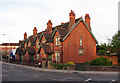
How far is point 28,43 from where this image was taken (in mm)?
66312

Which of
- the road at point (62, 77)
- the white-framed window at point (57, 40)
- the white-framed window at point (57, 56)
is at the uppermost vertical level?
the white-framed window at point (57, 40)

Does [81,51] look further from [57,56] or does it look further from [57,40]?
[57,40]

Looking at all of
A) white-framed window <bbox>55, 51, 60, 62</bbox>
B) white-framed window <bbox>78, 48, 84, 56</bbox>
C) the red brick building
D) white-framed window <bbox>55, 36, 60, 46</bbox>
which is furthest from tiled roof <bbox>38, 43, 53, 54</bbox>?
white-framed window <bbox>78, 48, 84, 56</bbox>

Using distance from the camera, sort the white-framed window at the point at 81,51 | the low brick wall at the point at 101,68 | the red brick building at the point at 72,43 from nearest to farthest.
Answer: the low brick wall at the point at 101,68 → the red brick building at the point at 72,43 → the white-framed window at the point at 81,51

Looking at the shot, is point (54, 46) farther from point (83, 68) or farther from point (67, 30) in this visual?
point (83, 68)

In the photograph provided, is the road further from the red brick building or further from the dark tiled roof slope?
the dark tiled roof slope

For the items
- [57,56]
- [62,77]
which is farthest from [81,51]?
[62,77]

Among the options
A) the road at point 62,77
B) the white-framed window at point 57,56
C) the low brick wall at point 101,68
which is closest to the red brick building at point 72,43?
the white-framed window at point 57,56

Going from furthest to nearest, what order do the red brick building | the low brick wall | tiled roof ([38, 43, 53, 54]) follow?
tiled roof ([38, 43, 53, 54]) → the red brick building → the low brick wall

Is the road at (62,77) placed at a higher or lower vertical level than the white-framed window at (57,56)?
lower

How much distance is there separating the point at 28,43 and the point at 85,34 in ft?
90.4

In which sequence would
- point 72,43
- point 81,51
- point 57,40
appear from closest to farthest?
1. point 72,43
2. point 57,40
3. point 81,51

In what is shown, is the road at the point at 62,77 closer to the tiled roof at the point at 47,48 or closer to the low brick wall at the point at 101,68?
the low brick wall at the point at 101,68

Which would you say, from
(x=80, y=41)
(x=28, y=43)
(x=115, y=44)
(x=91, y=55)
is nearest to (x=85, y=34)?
(x=80, y=41)
